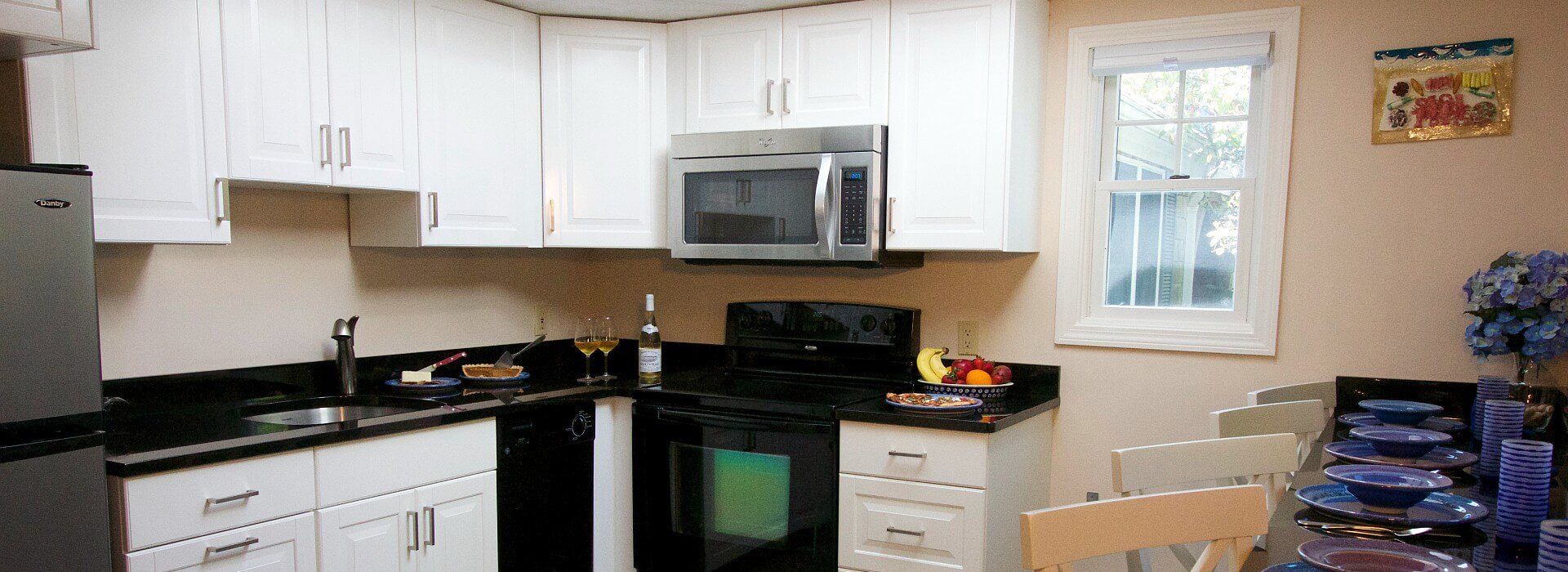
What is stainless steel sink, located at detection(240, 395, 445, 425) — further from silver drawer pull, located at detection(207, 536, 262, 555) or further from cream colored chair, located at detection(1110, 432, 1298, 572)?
cream colored chair, located at detection(1110, 432, 1298, 572)

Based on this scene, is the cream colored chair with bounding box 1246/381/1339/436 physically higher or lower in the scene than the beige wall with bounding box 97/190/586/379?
lower

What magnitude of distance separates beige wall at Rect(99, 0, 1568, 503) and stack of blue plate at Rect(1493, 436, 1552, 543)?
143 cm

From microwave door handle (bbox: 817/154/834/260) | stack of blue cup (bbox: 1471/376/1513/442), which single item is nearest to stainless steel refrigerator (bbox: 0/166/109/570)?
microwave door handle (bbox: 817/154/834/260)

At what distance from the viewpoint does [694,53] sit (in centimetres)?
317

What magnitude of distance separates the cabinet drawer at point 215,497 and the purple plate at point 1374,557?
6.65ft

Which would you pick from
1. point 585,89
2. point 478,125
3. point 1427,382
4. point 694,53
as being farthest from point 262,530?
point 1427,382

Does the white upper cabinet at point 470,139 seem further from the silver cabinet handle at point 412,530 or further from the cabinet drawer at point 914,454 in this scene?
the cabinet drawer at point 914,454

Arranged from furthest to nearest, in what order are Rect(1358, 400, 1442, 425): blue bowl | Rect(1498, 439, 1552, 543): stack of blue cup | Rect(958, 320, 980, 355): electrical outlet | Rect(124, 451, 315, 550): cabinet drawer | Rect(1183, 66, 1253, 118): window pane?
Rect(958, 320, 980, 355): electrical outlet < Rect(1183, 66, 1253, 118): window pane < Rect(1358, 400, 1442, 425): blue bowl < Rect(124, 451, 315, 550): cabinet drawer < Rect(1498, 439, 1552, 543): stack of blue cup

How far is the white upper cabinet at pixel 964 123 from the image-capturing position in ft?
9.04

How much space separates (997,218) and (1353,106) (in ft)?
3.24

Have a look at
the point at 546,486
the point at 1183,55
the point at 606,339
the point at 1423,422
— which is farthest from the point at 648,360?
the point at 1423,422

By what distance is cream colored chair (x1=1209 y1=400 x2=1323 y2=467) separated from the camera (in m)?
2.10

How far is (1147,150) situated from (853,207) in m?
0.93

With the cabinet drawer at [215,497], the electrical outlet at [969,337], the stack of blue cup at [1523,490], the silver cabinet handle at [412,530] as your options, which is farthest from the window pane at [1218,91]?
the cabinet drawer at [215,497]
